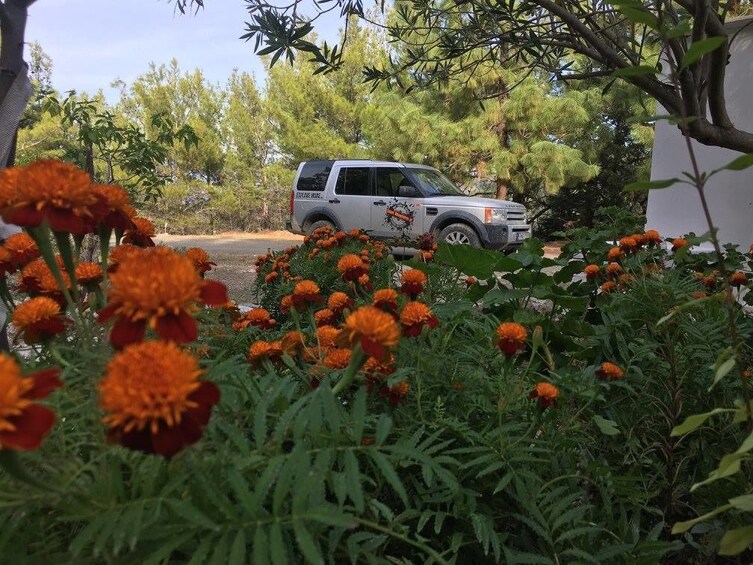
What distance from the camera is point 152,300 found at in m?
0.51

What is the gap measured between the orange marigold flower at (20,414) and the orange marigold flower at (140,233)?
547 mm

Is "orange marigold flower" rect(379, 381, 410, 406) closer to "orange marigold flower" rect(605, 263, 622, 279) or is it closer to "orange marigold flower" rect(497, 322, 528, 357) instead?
"orange marigold flower" rect(497, 322, 528, 357)

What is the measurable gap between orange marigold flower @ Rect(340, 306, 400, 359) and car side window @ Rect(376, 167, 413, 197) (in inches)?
418

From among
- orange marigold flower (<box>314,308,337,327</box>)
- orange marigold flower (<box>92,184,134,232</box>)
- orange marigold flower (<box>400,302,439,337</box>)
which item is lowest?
orange marigold flower (<box>314,308,337,327</box>)

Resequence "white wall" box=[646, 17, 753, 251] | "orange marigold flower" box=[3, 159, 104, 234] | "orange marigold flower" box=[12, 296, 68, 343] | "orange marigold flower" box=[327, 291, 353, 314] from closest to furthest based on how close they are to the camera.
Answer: "orange marigold flower" box=[3, 159, 104, 234] < "orange marigold flower" box=[12, 296, 68, 343] < "orange marigold flower" box=[327, 291, 353, 314] < "white wall" box=[646, 17, 753, 251]

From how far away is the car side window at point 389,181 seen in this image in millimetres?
11226

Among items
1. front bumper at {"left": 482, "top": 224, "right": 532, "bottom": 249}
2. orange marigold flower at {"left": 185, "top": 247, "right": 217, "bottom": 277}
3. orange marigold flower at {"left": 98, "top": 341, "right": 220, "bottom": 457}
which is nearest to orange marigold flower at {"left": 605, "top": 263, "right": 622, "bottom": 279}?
orange marigold flower at {"left": 185, "top": 247, "right": 217, "bottom": 277}

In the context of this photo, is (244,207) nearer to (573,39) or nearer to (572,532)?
(573,39)

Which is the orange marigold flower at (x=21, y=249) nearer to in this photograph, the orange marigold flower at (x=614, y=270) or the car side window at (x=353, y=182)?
the orange marigold flower at (x=614, y=270)

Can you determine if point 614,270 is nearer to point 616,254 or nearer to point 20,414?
point 616,254

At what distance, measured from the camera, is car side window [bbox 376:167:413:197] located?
11.2 m

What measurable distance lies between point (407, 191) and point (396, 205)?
886 millimetres

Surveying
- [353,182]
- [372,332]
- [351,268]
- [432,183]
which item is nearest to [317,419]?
[372,332]

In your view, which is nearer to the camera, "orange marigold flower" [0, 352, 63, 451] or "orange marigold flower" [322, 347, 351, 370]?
A: "orange marigold flower" [0, 352, 63, 451]
